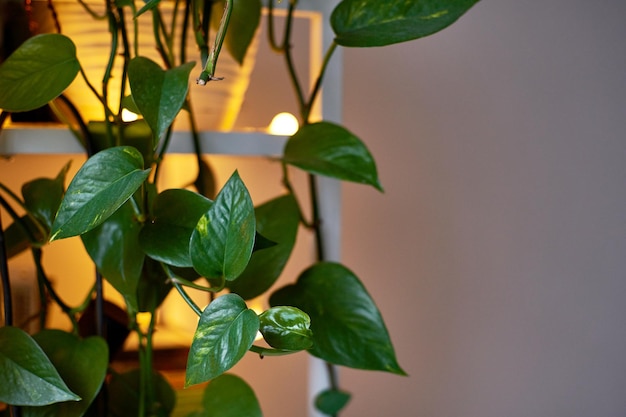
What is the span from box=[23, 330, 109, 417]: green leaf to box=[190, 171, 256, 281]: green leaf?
174mm

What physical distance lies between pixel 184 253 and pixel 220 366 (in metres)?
0.12

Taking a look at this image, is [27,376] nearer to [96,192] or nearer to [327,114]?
[96,192]

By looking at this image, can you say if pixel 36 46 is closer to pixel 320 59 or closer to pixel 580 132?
pixel 320 59

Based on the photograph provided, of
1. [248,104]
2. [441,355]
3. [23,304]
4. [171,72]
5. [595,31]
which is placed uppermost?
[171,72]

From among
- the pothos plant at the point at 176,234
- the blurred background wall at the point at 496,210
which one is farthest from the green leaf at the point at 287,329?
the blurred background wall at the point at 496,210

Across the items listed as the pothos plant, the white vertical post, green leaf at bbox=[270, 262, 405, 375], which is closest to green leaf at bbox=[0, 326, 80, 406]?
the pothos plant

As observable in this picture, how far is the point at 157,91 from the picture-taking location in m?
0.52

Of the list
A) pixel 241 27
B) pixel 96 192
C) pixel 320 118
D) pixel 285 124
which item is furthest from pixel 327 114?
pixel 96 192

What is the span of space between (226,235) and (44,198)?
0.23m

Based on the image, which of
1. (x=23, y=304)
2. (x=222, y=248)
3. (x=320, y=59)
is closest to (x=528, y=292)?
(x=320, y=59)

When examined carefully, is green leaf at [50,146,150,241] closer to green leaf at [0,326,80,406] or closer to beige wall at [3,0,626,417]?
green leaf at [0,326,80,406]

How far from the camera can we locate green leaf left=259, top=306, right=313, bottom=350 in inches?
17.4

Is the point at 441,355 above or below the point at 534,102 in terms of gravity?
below

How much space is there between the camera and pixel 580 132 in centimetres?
128
